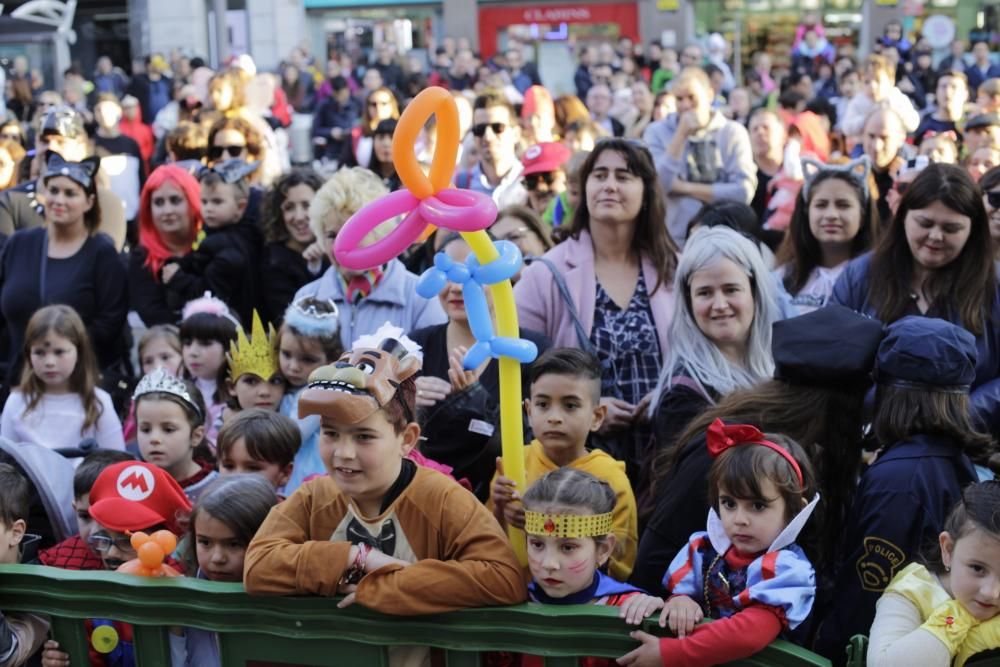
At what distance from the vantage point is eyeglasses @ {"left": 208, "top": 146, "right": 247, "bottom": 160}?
26.0 ft

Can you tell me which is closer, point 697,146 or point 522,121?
point 697,146

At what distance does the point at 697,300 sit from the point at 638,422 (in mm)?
475

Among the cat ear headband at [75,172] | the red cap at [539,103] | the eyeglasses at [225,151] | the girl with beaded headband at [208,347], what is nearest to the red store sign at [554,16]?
the red cap at [539,103]

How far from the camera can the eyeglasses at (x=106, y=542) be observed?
3.78m

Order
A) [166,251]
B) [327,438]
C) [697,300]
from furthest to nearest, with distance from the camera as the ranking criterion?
[166,251] < [697,300] < [327,438]

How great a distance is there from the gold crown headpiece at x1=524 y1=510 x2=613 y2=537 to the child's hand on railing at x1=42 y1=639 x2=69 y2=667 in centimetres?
128

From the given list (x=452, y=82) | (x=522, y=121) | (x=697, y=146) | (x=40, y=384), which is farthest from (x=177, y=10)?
(x=40, y=384)

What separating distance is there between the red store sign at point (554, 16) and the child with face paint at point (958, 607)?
91.9 ft

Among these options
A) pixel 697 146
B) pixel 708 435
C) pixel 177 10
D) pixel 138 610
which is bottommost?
pixel 138 610

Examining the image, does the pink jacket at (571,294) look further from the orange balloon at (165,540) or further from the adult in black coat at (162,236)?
the adult in black coat at (162,236)

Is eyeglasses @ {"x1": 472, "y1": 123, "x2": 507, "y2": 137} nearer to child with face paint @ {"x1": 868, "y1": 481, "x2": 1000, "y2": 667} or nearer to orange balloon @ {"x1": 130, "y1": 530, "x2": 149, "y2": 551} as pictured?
orange balloon @ {"x1": 130, "y1": 530, "x2": 149, "y2": 551}

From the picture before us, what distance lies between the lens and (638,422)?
13.6ft

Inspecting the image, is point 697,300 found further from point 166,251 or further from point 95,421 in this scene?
point 166,251

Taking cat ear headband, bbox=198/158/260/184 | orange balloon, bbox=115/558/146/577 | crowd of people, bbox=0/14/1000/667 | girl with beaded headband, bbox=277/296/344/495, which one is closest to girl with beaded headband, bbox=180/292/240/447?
crowd of people, bbox=0/14/1000/667
